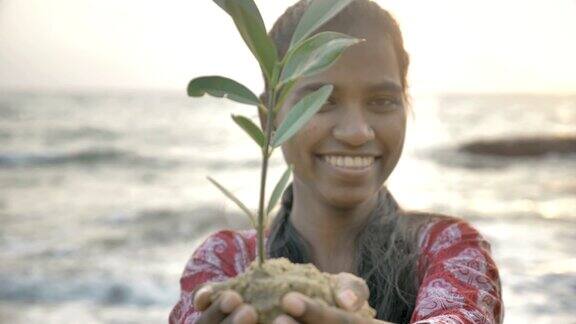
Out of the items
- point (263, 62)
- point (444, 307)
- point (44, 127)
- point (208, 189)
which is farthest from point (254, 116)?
point (44, 127)

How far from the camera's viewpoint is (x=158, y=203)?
12258 mm

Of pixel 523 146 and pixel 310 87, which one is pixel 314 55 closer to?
pixel 310 87

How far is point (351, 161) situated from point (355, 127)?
4.2 inches

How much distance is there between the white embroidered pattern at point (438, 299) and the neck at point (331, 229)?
0.38 metres

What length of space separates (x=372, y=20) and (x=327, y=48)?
3.09 feet

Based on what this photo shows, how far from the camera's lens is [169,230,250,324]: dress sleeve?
2.29 meters

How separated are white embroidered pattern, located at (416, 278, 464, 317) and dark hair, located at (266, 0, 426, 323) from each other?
0.23 meters

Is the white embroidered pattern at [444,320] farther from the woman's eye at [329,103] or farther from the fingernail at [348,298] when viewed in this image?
the woman's eye at [329,103]

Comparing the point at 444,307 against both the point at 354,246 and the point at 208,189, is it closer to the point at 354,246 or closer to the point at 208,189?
the point at 354,246

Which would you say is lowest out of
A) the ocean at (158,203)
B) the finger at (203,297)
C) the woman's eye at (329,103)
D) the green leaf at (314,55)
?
the ocean at (158,203)

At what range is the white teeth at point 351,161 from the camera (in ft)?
7.09

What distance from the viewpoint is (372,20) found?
2.26 m

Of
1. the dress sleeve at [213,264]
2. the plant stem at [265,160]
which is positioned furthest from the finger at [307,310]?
the dress sleeve at [213,264]

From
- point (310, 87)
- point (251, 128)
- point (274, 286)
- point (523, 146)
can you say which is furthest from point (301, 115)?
point (523, 146)
